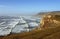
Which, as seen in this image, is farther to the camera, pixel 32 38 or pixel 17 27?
pixel 17 27

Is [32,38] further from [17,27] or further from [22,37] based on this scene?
[17,27]

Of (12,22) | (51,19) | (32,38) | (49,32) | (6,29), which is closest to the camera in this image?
(32,38)

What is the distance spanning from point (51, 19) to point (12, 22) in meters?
1.48

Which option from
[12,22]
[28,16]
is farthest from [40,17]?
[12,22]

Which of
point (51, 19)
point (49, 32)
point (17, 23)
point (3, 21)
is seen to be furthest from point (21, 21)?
point (49, 32)

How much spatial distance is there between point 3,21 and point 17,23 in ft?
1.32

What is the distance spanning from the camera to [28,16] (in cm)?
543

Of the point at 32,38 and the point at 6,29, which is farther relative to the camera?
the point at 6,29

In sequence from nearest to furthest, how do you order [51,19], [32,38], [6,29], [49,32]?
[32,38], [49,32], [51,19], [6,29]

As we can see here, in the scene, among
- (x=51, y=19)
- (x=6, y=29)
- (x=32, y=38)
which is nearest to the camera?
(x=32, y=38)

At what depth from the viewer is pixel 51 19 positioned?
13.9 ft

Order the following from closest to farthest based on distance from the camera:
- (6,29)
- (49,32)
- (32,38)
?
1. (32,38)
2. (49,32)
3. (6,29)

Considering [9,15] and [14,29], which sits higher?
[9,15]

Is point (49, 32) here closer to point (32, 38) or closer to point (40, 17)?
point (32, 38)
